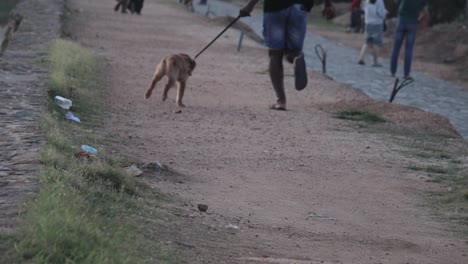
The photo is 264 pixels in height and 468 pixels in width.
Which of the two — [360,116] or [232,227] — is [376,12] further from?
[232,227]

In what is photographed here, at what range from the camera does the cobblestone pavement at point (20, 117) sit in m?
5.14

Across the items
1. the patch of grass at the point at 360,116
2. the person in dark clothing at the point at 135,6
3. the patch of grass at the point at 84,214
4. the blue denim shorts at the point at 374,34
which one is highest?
the patch of grass at the point at 84,214

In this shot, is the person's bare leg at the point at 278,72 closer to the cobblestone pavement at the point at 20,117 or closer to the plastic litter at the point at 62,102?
the cobblestone pavement at the point at 20,117

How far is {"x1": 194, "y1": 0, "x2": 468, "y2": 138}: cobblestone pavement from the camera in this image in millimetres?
15469

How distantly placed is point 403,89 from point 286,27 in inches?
248

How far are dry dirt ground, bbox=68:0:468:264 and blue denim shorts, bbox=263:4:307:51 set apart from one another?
86 cm

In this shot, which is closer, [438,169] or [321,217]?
[321,217]

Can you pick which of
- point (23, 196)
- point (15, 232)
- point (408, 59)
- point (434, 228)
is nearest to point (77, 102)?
point (434, 228)

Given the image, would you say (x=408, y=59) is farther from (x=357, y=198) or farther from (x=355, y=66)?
(x=357, y=198)

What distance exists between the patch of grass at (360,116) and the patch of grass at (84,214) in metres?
4.79

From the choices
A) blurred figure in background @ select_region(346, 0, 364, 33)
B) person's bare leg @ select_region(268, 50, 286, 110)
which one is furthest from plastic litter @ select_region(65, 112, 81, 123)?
blurred figure in background @ select_region(346, 0, 364, 33)

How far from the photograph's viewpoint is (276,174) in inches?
333

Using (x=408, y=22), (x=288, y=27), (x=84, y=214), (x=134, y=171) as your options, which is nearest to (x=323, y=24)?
(x=408, y=22)

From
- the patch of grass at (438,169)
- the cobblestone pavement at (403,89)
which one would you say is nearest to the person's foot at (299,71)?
the cobblestone pavement at (403,89)
